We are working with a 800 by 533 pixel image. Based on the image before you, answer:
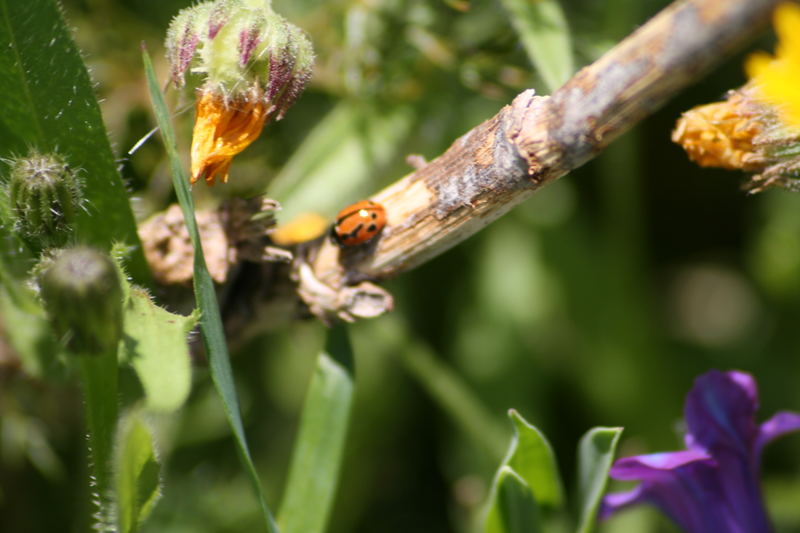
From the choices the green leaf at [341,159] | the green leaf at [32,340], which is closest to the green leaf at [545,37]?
the green leaf at [341,159]

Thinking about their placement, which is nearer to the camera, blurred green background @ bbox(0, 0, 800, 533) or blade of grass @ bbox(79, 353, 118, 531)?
blade of grass @ bbox(79, 353, 118, 531)

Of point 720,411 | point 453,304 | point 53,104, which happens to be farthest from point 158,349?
Result: point 453,304

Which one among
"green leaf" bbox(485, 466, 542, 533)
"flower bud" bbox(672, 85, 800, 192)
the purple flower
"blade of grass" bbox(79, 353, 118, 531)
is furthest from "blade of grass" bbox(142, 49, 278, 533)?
"flower bud" bbox(672, 85, 800, 192)

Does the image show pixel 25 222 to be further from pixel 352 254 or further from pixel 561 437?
pixel 561 437

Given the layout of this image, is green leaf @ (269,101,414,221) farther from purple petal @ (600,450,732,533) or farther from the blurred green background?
purple petal @ (600,450,732,533)

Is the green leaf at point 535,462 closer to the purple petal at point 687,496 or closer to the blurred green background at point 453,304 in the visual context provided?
the purple petal at point 687,496

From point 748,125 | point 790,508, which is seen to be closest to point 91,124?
point 748,125
